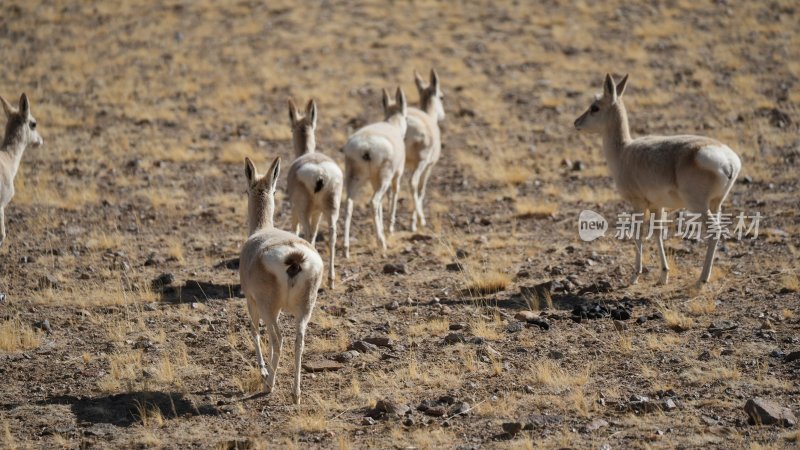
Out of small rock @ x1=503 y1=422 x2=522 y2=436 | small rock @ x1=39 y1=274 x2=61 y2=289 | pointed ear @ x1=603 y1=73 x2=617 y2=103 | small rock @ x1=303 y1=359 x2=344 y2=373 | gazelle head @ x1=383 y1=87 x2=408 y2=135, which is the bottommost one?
small rock @ x1=503 y1=422 x2=522 y2=436

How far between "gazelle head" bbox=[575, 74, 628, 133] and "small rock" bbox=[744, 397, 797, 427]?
216 inches

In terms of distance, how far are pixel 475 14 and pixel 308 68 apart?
768 cm

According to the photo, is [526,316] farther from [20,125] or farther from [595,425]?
[20,125]

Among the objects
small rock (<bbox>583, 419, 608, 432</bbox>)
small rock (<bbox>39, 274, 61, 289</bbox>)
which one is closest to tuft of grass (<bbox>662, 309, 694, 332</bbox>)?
small rock (<bbox>583, 419, 608, 432</bbox>)

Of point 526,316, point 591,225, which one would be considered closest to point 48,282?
point 526,316

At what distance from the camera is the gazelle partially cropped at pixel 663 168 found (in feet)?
34.8

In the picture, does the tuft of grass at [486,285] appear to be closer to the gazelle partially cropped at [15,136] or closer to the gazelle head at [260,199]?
the gazelle head at [260,199]

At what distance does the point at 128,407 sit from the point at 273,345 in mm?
1434

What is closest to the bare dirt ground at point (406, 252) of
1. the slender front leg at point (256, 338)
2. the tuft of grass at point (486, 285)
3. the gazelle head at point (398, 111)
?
the tuft of grass at point (486, 285)

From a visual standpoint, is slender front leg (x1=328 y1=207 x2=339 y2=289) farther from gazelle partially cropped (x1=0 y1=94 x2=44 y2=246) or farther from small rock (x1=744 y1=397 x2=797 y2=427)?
small rock (x1=744 y1=397 x2=797 y2=427)

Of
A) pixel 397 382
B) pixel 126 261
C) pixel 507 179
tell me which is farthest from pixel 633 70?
pixel 397 382

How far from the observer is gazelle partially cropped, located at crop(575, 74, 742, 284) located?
10.6 m

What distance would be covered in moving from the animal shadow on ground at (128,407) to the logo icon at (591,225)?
23.4 feet

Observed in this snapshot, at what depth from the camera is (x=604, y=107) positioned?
12477mm
